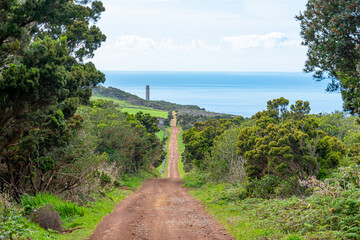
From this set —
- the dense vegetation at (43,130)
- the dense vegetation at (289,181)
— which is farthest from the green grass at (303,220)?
the dense vegetation at (43,130)

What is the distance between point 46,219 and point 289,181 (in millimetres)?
10226

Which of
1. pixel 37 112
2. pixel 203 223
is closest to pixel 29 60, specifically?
pixel 37 112

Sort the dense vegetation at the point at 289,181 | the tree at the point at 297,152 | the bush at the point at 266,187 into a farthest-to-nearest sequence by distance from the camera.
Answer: the bush at the point at 266,187, the tree at the point at 297,152, the dense vegetation at the point at 289,181

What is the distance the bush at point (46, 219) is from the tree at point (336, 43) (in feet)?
30.1

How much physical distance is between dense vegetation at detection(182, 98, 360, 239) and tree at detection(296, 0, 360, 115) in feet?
9.58

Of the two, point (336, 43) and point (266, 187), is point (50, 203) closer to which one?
point (266, 187)

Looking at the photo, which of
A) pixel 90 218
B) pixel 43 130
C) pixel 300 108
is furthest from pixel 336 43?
pixel 300 108

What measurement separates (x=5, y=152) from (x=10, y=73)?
354 centimetres

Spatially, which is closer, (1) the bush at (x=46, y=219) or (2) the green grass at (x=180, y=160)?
(1) the bush at (x=46, y=219)

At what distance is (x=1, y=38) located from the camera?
8367 mm

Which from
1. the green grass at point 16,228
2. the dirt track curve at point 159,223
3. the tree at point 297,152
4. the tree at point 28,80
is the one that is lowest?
the dirt track curve at point 159,223

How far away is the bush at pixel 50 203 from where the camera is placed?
12355 millimetres

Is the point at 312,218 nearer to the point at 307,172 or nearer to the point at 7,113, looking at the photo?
the point at 307,172

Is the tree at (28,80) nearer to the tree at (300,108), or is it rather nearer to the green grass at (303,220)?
the green grass at (303,220)
